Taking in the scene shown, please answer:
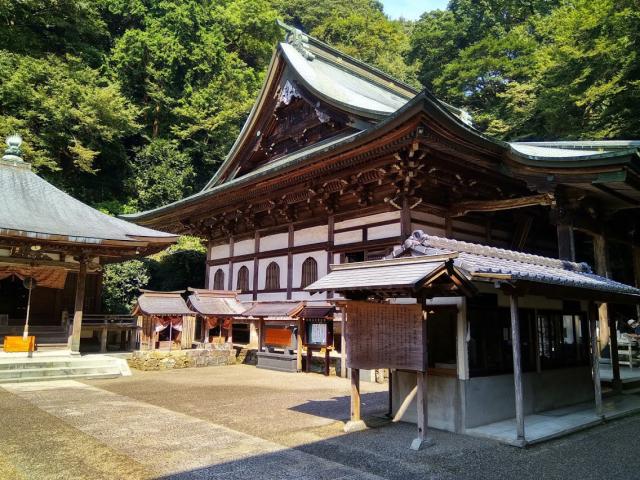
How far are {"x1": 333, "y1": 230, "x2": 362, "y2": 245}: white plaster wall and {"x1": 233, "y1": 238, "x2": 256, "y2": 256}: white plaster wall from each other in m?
4.37

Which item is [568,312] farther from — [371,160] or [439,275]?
[371,160]

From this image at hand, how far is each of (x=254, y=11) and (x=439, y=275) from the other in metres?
33.6

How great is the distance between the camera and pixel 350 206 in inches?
512

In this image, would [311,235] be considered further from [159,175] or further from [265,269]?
[159,175]

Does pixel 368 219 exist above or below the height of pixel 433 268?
above

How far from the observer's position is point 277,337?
13750 mm

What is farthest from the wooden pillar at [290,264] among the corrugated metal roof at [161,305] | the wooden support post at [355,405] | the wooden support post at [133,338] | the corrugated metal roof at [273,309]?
the wooden support post at [355,405]

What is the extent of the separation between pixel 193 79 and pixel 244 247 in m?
18.6

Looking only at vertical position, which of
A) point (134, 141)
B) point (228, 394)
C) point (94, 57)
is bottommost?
point (228, 394)

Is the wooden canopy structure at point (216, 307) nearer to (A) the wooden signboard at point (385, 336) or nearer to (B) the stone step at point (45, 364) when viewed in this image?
(B) the stone step at point (45, 364)

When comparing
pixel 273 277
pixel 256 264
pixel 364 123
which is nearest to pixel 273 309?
pixel 273 277

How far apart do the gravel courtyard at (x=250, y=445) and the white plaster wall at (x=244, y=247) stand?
8.23 m

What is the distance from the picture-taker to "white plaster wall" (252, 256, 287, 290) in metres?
15.0

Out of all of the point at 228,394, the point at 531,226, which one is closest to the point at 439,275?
the point at 228,394
